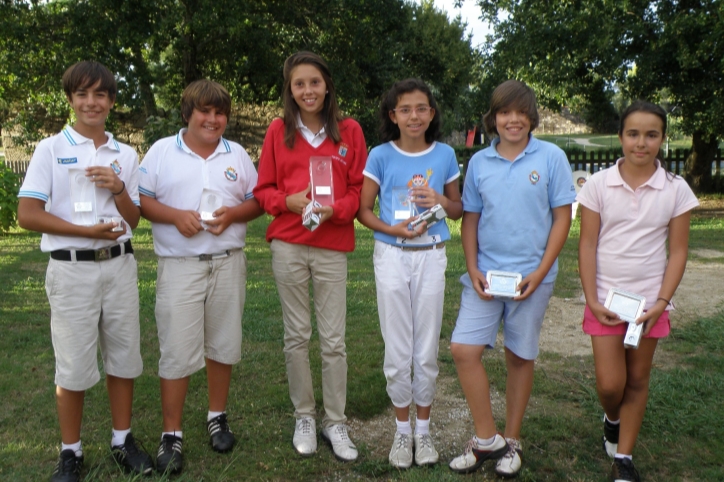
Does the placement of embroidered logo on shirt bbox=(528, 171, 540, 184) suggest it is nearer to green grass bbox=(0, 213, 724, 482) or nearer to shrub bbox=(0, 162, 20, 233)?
green grass bbox=(0, 213, 724, 482)

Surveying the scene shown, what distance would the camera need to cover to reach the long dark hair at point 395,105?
3.41 m

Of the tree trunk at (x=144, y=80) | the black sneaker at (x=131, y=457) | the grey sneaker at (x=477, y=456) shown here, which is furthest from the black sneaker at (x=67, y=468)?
the tree trunk at (x=144, y=80)

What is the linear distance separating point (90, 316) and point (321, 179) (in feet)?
4.16

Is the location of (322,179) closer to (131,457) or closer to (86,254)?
(86,254)

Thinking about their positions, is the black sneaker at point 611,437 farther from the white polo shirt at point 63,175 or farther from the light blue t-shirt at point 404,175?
the white polo shirt at point 63,175

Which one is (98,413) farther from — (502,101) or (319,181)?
(502,101)

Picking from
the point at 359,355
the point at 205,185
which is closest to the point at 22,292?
the point at 359,355

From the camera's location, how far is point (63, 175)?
317cm

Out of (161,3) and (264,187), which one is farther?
(161,3)

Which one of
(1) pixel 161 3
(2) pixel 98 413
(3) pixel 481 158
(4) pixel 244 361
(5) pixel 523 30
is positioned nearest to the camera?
(3) pixel 481 158

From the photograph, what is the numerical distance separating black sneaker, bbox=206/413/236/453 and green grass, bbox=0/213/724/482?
0.06 metres

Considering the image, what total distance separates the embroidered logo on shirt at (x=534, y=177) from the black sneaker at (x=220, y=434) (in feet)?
6.83

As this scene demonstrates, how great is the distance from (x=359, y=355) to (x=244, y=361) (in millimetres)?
861

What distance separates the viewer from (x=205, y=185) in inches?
137
